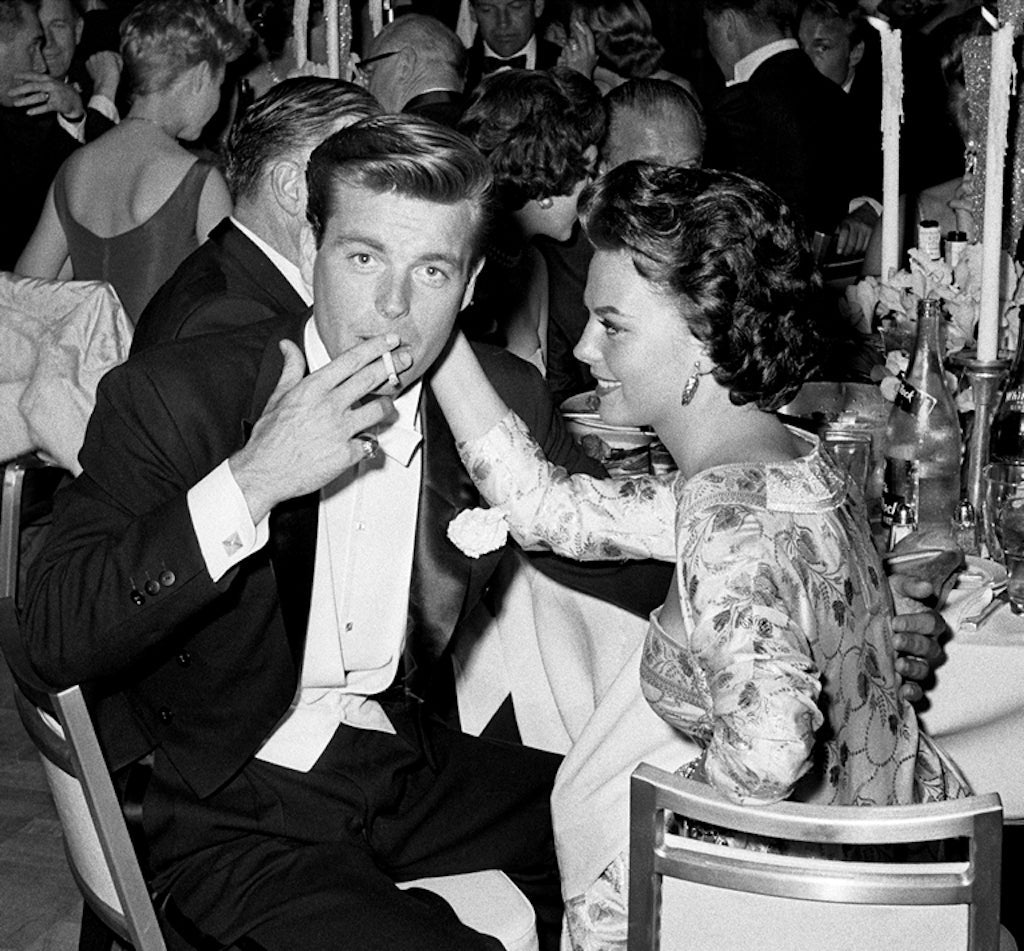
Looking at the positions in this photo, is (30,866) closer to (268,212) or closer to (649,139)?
(268,212)

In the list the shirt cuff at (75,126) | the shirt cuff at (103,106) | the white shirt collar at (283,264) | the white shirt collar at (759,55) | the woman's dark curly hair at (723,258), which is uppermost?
the woman's dark curly hair at (723,258)

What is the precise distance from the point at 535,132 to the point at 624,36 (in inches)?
105

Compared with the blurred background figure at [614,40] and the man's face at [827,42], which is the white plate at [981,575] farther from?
the man's face at [827,42]

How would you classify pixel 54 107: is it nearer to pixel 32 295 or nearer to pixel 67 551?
pixel 32 295

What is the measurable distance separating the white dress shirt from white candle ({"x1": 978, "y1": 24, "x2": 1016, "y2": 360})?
0.94 meters

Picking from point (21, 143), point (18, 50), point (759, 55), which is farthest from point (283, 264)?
point (759, 55)

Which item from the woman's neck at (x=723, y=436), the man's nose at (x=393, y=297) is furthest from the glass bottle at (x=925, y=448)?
A: the man's nose at (x=393, y=297)

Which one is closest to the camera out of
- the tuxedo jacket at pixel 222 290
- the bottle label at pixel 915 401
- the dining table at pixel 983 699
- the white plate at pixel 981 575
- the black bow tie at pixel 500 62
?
the dining table at pixel 983 699

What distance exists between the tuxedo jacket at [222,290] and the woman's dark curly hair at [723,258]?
1210mm

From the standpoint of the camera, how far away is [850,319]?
11.1 ft

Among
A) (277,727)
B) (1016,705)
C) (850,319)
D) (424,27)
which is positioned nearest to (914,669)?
(1016,705)

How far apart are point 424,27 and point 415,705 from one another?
325cm

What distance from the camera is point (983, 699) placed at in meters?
1.97

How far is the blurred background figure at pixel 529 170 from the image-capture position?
3711mm
